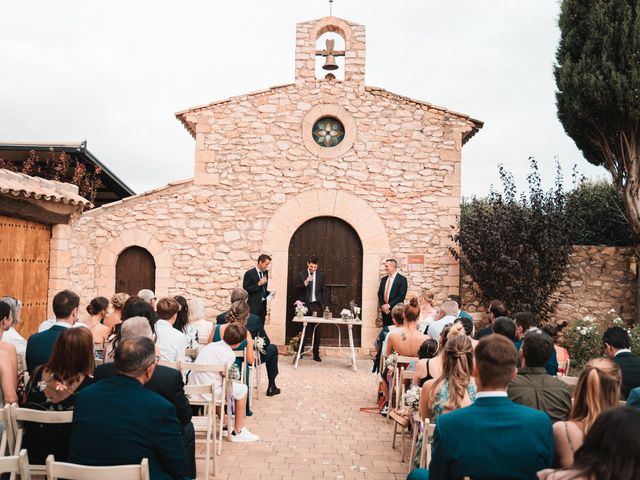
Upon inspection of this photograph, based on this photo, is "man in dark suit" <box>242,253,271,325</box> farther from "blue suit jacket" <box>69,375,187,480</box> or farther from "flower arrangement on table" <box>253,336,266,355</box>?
"blue suit jacket" <box>69,375,187,480</box>

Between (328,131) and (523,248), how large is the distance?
169 inches

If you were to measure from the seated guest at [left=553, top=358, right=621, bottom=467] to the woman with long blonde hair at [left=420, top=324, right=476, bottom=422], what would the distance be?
997 millimetres

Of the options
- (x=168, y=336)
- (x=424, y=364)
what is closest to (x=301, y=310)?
(x=168, y=336)

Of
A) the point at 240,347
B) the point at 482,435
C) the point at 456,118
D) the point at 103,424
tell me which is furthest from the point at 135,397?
the point at 456,118

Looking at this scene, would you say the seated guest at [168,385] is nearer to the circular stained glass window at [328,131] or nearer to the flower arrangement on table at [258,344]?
the flower arrangement on table at [258,344]

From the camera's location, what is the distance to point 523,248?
1048 cm

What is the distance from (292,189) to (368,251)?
1.89 meters

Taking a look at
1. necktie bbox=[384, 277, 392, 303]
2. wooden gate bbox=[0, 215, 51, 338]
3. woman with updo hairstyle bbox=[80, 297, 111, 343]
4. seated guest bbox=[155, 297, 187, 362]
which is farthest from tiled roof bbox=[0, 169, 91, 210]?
necktie bbox=[384, 277, 392, 303]

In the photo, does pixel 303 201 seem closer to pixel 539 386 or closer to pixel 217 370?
pixel 217 370

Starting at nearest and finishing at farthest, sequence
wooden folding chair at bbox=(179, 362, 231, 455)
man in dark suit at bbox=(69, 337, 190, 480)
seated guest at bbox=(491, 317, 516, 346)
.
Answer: man in dark suit at bbox=(69, 337, 190, 480) → wooden folding chair at bbox=(179, 362, 231, 455) → seated guest at bbox=(491, 317, 516, 346)

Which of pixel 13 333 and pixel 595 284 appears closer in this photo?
pixel 13 333

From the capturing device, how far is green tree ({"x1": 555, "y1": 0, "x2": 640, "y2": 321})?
10.4 metres

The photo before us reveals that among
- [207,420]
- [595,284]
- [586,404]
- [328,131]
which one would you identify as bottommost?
[207,420]

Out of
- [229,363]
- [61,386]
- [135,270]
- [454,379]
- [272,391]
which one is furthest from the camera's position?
[135,270]
